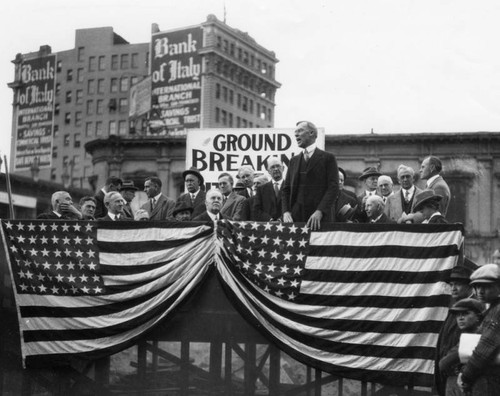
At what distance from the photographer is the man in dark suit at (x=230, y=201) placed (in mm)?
11101

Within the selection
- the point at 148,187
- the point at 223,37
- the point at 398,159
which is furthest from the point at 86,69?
the point at 148,187

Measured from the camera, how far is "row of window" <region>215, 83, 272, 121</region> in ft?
363

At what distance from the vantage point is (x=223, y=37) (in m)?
112

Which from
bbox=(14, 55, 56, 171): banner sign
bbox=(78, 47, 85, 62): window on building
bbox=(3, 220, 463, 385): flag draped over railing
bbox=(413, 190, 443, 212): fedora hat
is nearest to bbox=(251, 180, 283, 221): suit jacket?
bbox=(3, 220, 463, 385): flag draped over railing

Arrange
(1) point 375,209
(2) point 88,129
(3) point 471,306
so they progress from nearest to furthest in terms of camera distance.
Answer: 1. (3) point 471,306
2. (1) point 375,209
3. (2) point 88,129

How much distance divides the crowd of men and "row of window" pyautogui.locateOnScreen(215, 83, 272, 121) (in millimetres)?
98236

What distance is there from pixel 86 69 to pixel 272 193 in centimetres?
11595

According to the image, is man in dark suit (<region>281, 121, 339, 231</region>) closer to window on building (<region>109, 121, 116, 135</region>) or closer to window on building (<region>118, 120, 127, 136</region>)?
window on building (<region>118, 120, 127, 136</region>)

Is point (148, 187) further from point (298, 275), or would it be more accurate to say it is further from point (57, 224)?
point (298, 275)

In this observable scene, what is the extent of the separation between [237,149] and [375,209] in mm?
4847

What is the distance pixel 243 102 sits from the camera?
117938 mm

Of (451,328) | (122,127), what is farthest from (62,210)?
(122,127)

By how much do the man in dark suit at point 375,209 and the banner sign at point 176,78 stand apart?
77.1 meters

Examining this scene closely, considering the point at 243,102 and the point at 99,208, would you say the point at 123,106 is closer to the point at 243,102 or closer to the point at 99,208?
the point at 243,102
